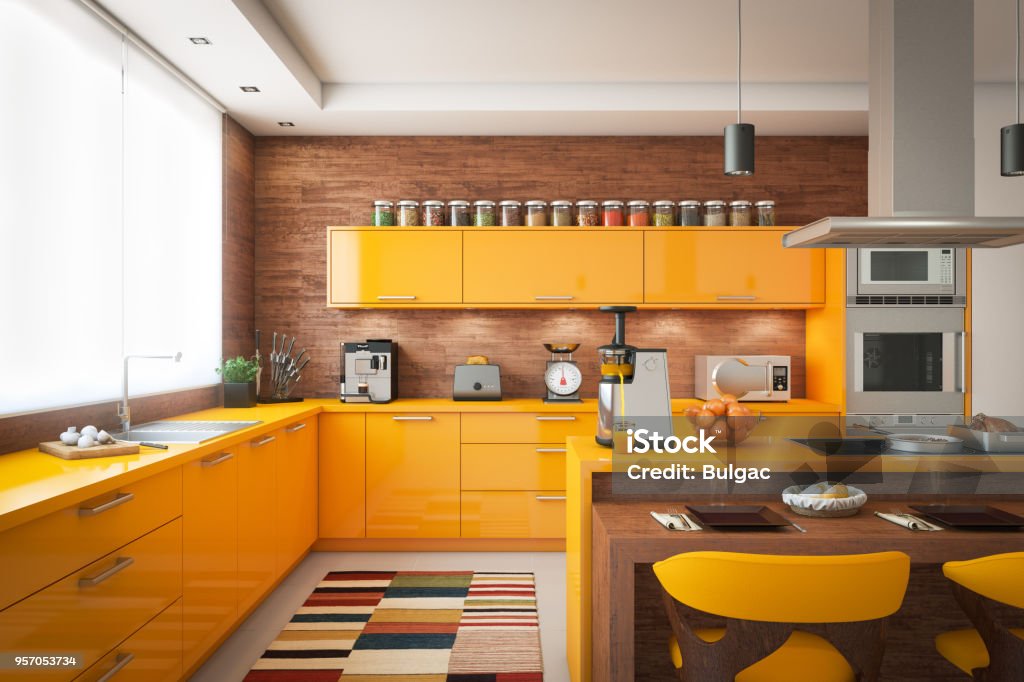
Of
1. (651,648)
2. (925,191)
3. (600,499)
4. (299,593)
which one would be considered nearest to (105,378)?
(299,593)

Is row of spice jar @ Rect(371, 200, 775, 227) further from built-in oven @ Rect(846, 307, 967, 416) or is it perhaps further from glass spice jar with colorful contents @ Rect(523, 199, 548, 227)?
built-in oven @ Rect(846, 307, 967, 416)

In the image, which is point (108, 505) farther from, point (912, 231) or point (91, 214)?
point (912, 231)

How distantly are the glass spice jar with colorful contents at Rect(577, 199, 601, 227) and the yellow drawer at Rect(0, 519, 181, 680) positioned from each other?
2.87m

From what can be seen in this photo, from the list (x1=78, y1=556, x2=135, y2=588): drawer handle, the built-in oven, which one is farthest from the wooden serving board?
the built-in oven

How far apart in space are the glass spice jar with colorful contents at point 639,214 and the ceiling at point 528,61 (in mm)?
515

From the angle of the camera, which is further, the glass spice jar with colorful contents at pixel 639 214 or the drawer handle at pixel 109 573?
the glass spice jar with colorful contents at pixel 639 214

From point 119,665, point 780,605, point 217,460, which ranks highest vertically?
point 217,460

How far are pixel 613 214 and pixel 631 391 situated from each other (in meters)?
2.14

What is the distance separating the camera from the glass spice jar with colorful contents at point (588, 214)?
4254 millimetres

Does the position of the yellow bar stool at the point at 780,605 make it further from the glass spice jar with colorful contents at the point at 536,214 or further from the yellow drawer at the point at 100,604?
the glass spice jar with colorful contents at the point at 536,214

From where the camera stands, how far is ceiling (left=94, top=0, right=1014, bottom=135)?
3.12 m

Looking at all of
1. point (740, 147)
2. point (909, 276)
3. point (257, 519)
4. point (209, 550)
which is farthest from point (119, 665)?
point (909, 276)

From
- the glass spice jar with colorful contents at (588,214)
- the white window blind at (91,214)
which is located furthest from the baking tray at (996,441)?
the white window blind at (91,214)

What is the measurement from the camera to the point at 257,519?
10.0 ft
